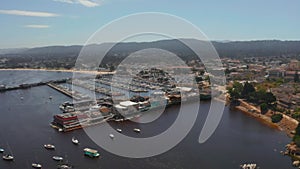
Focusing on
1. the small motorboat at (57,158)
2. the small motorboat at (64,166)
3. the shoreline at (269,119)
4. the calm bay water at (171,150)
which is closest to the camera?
the small motorboat at (64,166)

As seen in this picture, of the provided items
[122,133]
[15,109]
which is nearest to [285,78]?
[122,133]

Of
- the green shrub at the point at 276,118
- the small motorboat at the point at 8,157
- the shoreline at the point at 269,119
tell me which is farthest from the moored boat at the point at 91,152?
the green shrub at the point at 276,118

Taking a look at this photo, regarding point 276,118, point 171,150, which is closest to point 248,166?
point 171,150

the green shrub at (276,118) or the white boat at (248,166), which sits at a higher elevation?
the green shrub at (276,118)

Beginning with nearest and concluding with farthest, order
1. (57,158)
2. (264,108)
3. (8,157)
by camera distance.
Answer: (57,158)
(8,157)
(264,108)

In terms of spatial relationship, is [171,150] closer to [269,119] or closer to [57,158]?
[57,158]

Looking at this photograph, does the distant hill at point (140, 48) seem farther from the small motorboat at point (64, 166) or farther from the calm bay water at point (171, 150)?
the small motorboat at point (64, 166)

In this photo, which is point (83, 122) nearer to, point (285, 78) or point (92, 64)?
point (285, 78)

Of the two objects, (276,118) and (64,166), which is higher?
(276,118)

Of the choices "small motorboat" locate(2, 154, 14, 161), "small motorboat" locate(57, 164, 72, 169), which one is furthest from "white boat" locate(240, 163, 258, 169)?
"small motorboat" locate(2, 154, 14, 161)
